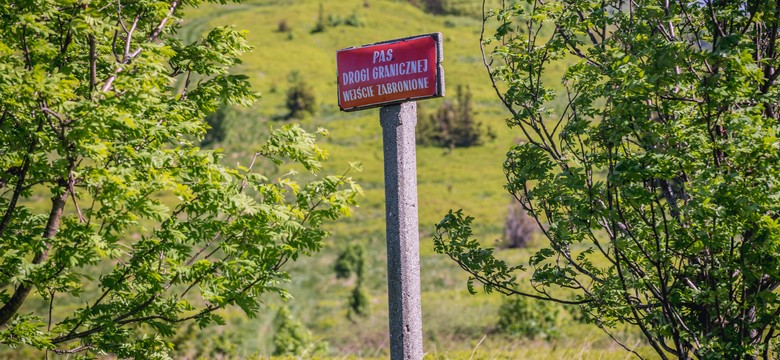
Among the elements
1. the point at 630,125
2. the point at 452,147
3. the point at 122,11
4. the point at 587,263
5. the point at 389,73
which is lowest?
the point at 587,263

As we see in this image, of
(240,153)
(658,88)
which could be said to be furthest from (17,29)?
(240,153)

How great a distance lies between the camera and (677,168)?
6.32 meters

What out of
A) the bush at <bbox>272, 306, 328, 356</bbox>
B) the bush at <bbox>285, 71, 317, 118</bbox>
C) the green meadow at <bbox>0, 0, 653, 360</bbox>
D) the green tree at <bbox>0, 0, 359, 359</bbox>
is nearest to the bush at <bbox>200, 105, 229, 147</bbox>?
the green meadow at <bbox>0, 0, 653, 360</bbox>

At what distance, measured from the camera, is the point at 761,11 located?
6.70 m

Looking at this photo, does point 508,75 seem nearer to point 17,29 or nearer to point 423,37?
point 423,37

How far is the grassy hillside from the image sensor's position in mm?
31703

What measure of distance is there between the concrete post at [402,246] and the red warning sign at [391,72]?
0.63 ft

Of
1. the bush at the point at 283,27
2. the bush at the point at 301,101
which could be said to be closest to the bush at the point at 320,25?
the bush at the point at 283,27

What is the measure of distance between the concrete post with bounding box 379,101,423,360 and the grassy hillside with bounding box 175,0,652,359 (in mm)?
3120

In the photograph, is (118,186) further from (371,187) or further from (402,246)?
(371,187)

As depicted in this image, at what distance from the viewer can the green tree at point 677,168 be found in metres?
5.81

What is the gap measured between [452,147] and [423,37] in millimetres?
72784

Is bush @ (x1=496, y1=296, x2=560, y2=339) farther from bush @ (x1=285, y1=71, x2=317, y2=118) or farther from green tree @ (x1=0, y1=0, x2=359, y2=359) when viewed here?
bush @ (x1=285, y1=71, x2=317, y2=118)

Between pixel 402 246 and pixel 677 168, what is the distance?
2.28 m
